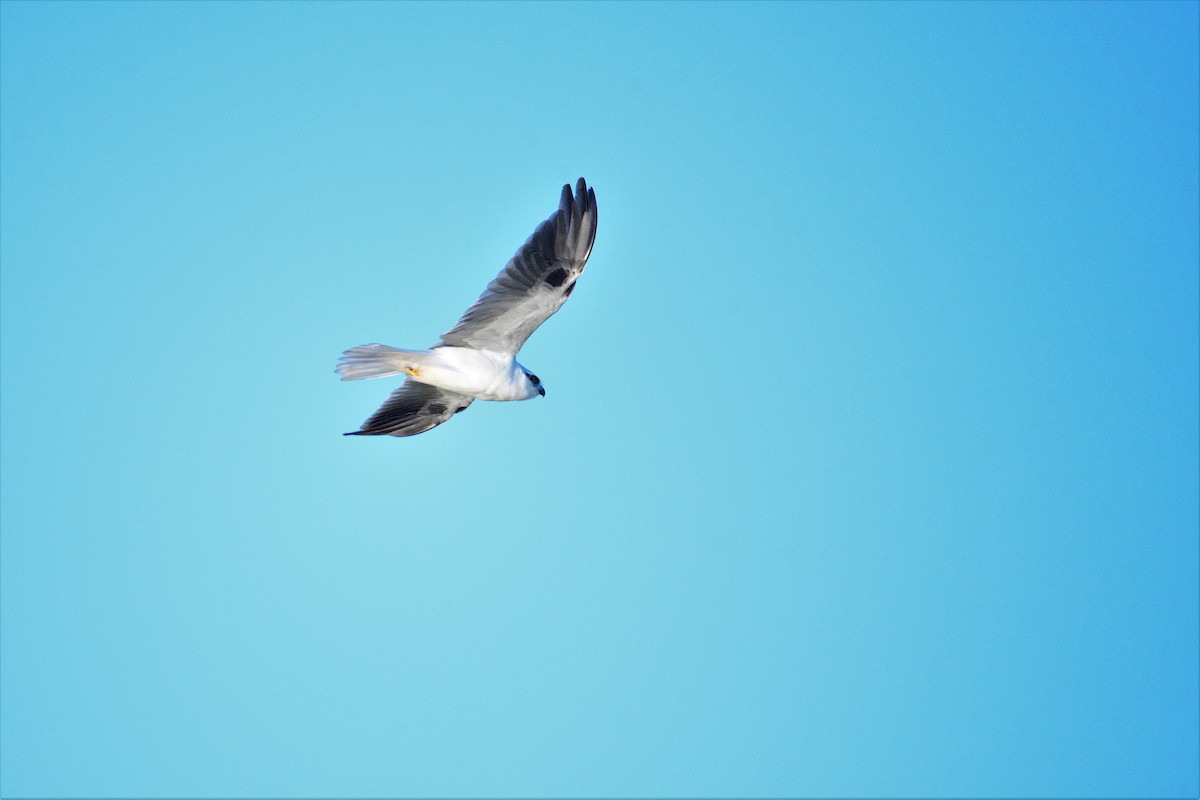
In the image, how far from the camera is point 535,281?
12844mm

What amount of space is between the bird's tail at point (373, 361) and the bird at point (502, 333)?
0.01 metres

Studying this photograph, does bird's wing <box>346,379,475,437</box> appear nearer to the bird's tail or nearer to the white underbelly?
the white underbelly

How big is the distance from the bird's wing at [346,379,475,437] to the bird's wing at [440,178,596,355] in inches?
49.1

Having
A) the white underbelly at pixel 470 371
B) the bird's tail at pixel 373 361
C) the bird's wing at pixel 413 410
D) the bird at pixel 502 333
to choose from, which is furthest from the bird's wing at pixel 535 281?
the bird's wing at pixel 413 410

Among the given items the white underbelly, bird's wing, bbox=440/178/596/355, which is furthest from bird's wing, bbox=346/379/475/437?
bird's wing, bbox=440/178/596/355

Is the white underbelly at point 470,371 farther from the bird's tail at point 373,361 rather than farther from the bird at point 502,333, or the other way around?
the bird's tail at point 373,361

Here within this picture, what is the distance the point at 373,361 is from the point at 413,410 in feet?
6.72

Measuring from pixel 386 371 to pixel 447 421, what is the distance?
7.01 feet

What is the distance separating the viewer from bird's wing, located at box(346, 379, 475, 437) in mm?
14414

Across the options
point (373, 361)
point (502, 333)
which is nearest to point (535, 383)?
point (502, 333)

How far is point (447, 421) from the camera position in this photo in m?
14.8

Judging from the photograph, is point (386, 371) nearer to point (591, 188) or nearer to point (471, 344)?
point (471, 344)

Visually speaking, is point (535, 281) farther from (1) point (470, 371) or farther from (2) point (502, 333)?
(1) point (470, 371)

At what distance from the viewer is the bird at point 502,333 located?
12594 mm
